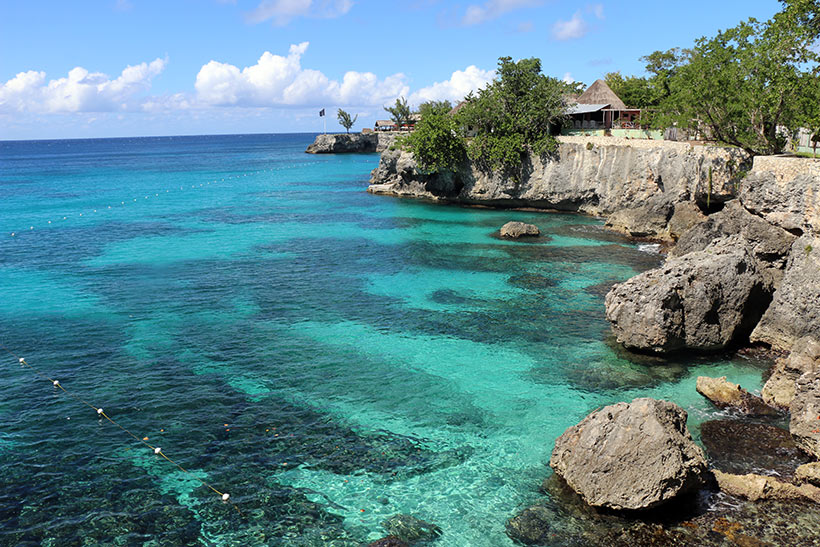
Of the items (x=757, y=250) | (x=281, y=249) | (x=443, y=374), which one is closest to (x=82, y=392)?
(x=443, y=374)

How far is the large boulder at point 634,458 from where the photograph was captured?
1317 centimetres

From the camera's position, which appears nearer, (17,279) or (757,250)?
(757,250)

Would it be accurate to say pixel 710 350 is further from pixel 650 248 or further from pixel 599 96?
pixel 599 96

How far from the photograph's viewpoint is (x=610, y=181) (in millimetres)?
48438

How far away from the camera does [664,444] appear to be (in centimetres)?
1348

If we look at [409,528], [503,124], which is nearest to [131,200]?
[503,124]

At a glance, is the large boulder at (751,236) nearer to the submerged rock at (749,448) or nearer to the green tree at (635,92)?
the submerged rock at (749,448)

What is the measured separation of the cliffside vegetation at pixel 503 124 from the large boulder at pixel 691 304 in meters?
31.1

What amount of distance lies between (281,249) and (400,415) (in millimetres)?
25398

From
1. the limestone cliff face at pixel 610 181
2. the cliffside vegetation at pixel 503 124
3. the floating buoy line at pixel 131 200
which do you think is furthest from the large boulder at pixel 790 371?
the floating buoy line at pixel 131 200

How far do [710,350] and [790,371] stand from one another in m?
3.59

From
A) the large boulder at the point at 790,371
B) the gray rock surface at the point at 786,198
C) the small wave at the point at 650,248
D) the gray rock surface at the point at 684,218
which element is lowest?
the large boulder at the point at 790,371

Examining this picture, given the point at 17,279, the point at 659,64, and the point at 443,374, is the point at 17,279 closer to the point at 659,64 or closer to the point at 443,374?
the point at 443,374

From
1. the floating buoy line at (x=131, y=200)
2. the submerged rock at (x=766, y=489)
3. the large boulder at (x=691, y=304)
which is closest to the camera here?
the submerged rock at (x=766, y=489)
